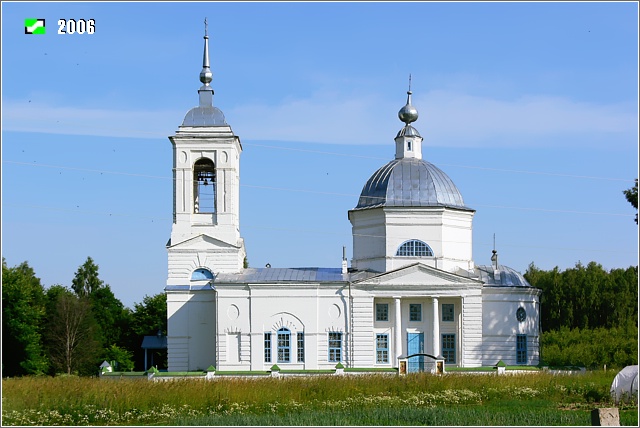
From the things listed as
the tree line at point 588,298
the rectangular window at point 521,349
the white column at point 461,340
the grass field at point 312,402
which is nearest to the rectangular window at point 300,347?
the white column at point 461,340

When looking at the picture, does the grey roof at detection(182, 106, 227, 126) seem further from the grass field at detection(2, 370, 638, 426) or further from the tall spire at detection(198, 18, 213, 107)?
the grass field at detection(2, 370, 638, 426)

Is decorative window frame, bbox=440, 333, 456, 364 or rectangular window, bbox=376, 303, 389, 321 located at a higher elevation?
rectangular window, bbox=376, 303, 389, 321

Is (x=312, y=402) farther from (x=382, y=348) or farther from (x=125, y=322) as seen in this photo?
(x=125, y=322)

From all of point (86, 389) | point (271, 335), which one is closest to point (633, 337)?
point (271, 335)

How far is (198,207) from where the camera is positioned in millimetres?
53562

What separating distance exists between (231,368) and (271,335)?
2259 mm

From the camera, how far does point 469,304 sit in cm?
5125

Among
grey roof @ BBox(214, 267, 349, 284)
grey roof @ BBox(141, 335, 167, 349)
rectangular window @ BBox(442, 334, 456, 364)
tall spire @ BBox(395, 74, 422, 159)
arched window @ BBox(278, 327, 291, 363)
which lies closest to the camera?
arched window @ BBox(278, 327, 291, 363)

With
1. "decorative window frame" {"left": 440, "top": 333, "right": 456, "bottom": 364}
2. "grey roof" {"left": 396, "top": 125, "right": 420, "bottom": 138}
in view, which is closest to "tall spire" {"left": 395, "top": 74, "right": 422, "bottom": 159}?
"grey roof" {"left": 396, "top": 125, "right": 420, "bottom": 138}

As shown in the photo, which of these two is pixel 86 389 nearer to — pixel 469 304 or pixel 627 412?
pixel 627 412

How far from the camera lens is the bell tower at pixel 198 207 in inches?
2061

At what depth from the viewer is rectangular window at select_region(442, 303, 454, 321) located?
5247 cm

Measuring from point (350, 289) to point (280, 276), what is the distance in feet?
10.6

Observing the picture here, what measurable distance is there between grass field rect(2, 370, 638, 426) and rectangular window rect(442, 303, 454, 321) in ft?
48.7
